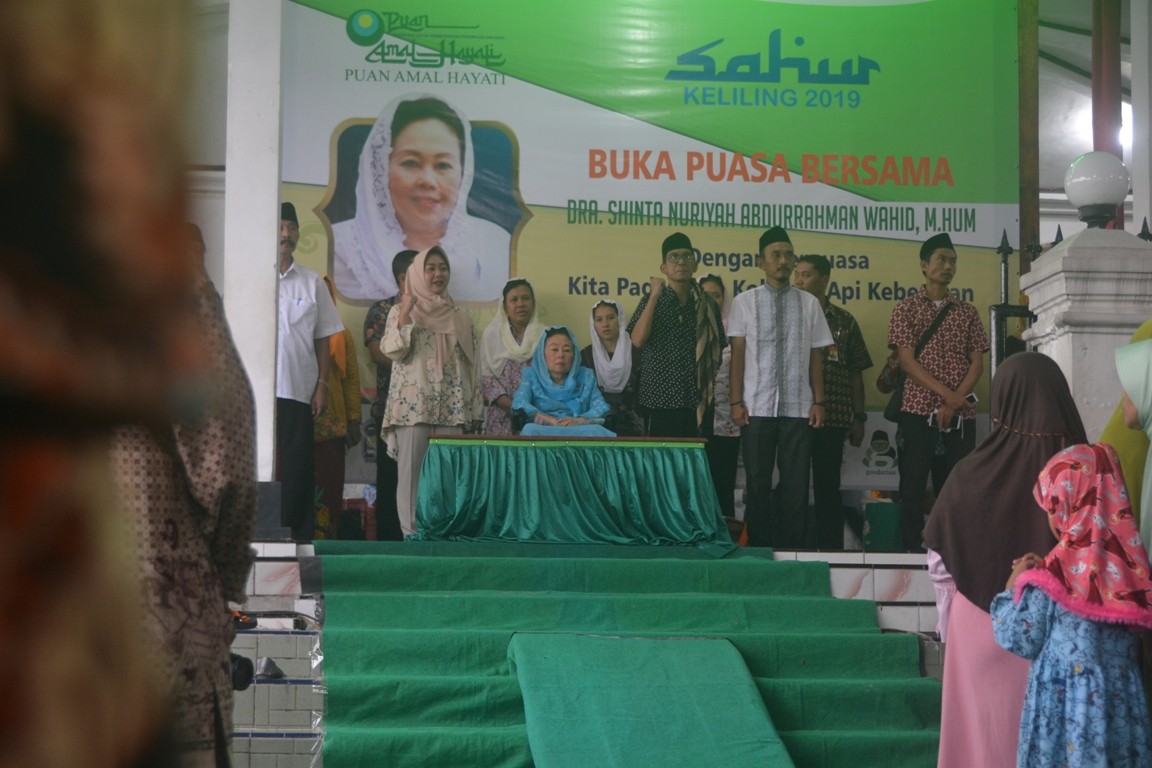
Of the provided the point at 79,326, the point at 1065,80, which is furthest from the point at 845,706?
the point at 1065,80

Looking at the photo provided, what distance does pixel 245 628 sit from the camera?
18.3ft

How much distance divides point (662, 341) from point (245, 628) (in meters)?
4.06

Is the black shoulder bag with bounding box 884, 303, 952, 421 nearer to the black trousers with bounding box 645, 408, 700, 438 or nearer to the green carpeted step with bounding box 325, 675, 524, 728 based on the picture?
the black trousers with bounding box 645, 408, 700, 438

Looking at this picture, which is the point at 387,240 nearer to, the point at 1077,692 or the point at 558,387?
the point at 558,387

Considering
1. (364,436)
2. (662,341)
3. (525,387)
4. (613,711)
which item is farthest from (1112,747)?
(364,436)

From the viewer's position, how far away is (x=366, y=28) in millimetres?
9758

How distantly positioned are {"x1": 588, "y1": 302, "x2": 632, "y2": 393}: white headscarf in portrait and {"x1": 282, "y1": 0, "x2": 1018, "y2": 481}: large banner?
42 cm

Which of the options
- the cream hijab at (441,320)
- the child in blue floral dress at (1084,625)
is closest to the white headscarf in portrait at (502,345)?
the cream hijab at (441,320)

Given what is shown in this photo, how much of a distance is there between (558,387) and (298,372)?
1.59 meters

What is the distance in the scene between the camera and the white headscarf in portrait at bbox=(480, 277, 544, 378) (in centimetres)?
934

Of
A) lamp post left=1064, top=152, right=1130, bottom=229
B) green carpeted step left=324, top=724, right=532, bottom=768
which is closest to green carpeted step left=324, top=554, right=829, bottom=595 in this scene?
green carpeted step left=324, top=724, right=532, bottom=768

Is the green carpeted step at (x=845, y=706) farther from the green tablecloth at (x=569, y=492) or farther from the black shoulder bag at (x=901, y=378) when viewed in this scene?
the black shoulder bag at (x=901, y=378)

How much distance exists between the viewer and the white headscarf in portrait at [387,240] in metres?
9.58

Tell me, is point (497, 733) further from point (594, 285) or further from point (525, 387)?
point (594, 285)
